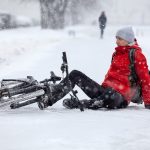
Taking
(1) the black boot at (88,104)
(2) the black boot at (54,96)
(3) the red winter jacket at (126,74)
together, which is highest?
(3) the red winter jacket at (126,74)

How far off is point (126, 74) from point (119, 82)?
0.14 metres

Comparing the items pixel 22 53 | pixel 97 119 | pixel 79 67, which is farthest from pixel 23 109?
pixel 22 53

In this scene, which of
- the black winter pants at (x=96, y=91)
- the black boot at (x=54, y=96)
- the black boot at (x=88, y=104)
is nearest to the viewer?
the black boot at (x=54, y=96)

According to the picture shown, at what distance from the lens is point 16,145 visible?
4.75m

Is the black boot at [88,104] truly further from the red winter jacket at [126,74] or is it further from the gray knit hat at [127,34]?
the gray knit hat at [127,34]

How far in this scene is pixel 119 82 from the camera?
701 centimetres

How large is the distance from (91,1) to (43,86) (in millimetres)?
42850

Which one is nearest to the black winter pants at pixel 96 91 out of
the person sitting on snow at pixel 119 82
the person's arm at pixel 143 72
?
the person sitting on snow at pixel 119 82

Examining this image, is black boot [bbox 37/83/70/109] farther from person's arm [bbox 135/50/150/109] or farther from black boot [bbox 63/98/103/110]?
person's arm [bbox 135/50/150/109]

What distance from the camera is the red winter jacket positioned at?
690cm

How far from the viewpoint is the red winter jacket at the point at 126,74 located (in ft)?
22.6

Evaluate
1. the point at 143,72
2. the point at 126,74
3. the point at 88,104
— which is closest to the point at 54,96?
the point at 88,104

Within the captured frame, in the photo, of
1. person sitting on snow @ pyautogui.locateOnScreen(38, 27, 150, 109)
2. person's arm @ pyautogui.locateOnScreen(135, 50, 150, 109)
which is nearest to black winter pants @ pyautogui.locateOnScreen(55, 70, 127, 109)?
person sitting on snow @ pyautogui.locateOnScreen(38, 27, 150, 109)

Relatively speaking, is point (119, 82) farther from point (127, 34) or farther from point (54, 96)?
point (54, 96)
